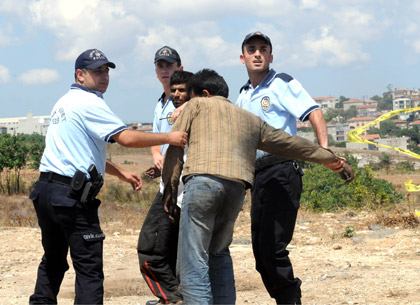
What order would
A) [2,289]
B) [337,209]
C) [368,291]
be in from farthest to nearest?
[337,209] < [2,289] < [368,291]

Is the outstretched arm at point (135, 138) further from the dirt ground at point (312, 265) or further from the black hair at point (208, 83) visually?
the dirt ground at point (312, 265)

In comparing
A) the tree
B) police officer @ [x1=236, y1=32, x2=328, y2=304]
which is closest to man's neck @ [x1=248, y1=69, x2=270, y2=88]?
police officer @ [x1=236, y1=32, x2=328, y2=304]

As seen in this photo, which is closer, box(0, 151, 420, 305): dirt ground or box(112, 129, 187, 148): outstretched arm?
box(112, 129, 187, 148): outstretched arm

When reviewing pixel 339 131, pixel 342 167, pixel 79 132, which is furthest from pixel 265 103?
pixel 339 131

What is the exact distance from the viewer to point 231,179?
404 centimetres

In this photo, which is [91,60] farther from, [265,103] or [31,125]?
[31,125]

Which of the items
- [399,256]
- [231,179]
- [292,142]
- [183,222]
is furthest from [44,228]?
[399,256]

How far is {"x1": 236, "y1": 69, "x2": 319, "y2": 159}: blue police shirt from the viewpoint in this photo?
4.82m

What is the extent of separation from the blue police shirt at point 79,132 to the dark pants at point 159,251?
0.84 m

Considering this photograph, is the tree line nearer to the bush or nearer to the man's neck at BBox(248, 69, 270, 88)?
the bush

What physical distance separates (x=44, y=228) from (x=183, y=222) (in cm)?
112

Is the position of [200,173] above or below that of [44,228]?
above

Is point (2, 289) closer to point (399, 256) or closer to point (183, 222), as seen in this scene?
point (183, 222)

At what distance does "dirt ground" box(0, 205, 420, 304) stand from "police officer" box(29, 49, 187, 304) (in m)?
1.84
